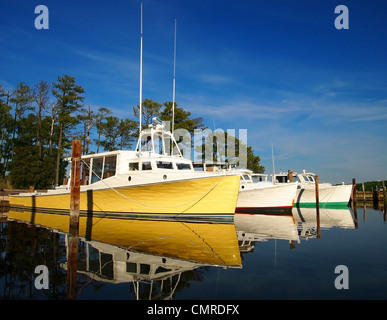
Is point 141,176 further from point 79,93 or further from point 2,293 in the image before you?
point 79,93

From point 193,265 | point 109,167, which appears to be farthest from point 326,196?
point 193,265

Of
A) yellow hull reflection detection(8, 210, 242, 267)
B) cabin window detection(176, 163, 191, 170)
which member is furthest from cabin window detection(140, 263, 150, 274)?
cabin window detection(176, 163, 191, 170)

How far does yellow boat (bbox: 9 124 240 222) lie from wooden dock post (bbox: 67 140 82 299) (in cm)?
198

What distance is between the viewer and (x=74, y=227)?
12.1 meters

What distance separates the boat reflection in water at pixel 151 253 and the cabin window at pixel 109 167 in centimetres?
429

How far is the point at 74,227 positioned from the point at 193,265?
7.44 metres

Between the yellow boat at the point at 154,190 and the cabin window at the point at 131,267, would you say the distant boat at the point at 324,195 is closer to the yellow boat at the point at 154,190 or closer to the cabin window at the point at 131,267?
the yellow boat at the point at 154,190

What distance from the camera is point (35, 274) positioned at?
6141 millimetres

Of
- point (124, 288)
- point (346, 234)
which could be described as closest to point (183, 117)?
point (346, 234)

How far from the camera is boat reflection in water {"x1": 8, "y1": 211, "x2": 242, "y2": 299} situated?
19.0 feet

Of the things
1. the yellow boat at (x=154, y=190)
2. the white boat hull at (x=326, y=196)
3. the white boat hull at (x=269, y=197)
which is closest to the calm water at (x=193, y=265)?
the yellow boat at (x=154, y=190)

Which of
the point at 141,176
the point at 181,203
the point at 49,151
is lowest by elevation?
the point at 181,203

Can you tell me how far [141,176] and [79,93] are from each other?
28635 mm

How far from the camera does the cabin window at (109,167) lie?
16469 millimetres
